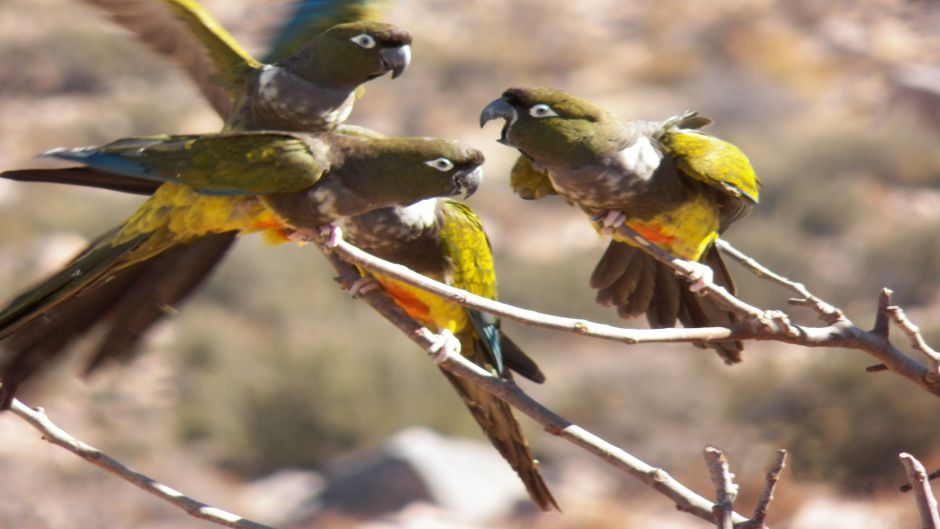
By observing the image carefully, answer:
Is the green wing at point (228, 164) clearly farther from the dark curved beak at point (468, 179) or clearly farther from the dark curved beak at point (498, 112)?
the dark curved beak at point (498, 112)

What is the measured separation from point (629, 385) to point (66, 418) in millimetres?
6428

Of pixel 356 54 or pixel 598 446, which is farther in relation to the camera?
pixel 356 54

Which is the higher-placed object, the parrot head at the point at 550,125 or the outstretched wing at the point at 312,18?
the outstretched wing at the point at 312,18

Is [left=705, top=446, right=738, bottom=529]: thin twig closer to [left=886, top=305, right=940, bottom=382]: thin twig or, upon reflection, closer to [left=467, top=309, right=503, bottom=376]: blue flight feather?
[left=886, top=305, right=940, bottom=382]: thin twig

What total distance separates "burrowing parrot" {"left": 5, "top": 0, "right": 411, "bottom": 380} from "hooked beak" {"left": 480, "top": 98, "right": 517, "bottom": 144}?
18.0 inches

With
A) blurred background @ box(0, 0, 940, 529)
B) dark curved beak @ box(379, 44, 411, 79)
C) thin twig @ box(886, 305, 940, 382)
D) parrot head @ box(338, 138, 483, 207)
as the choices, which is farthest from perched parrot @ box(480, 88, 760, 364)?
blurred background @ box(0, 0, 940, 529)

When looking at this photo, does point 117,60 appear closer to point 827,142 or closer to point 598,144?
point 827,142

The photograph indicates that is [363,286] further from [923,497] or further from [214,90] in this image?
[923,497]

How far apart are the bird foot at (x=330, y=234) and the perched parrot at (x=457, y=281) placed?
327 mm

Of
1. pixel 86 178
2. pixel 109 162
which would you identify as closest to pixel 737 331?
pixel 109 162

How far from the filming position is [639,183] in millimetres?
4078

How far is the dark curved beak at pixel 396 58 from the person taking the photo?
413 cm

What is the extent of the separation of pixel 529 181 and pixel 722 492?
7.60 feet

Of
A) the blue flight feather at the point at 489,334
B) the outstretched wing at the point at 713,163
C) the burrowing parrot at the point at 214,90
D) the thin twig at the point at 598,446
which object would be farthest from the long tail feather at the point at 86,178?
the outstretched wing at the point at 713,163
